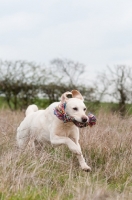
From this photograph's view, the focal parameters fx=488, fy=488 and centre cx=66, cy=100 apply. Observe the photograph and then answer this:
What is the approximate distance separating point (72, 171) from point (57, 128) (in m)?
0.93

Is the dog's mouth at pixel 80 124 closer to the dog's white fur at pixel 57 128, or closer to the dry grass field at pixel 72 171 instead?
the dog's white fur at pixel 57 128

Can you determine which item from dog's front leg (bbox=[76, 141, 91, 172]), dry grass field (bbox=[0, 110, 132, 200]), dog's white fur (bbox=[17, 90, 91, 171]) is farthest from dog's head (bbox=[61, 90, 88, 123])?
dry grass field (bbox=[0, 110, 132, 200])

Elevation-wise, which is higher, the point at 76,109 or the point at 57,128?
the point at 76,109

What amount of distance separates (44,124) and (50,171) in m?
1.70

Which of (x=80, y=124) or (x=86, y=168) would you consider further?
(x=80, y=124)

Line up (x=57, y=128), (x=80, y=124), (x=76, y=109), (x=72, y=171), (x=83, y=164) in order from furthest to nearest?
(x=57, y=128) → (x=76, y=109) → (x=80, y=124) → (x=83, y=164) → (x=72, y=171)

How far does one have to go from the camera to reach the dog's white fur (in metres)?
7.05

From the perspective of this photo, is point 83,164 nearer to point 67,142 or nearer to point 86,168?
point 86,168

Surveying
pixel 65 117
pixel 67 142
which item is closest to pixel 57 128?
pixel 65 117

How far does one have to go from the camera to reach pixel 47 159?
264 inches

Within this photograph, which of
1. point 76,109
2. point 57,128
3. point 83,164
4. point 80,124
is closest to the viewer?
point 83,164

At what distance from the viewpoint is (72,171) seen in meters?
6.79

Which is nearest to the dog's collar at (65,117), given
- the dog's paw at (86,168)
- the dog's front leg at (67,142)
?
the dog's front leg at (67,142)

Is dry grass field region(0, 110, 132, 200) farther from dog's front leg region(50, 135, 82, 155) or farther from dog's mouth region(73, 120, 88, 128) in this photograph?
dog's mouth region(73, 120, 88, 128)
